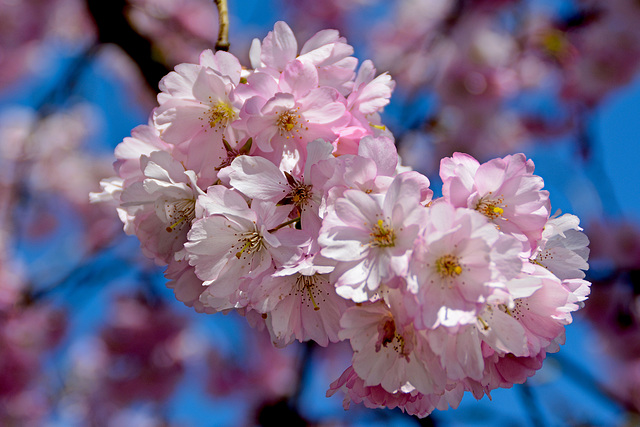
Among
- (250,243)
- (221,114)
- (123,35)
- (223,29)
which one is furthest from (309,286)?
(123,35)

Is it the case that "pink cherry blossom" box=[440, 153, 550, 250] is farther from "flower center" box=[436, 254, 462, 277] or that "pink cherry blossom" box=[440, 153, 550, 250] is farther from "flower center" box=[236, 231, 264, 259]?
"flower center" box=[236, 231, 264, 259]

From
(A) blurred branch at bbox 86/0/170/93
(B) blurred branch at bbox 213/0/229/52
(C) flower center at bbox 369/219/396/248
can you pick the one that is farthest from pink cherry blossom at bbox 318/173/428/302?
(A) blurred branch at bbox 86/0/170/93

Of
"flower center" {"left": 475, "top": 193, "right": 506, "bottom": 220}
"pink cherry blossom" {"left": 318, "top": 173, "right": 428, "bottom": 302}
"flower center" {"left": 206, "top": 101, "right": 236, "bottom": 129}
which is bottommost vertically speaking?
"flower center" {"left": 206, "top": 101, "right": 236, "bottom": 129}

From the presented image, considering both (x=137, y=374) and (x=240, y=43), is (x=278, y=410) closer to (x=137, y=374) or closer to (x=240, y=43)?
(x=137, y=374)

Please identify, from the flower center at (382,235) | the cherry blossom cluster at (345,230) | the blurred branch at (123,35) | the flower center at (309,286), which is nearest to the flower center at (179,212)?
the cherry blossom cluster at (345,230)

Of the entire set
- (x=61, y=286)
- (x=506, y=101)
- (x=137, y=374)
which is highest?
(x=506, y=101)

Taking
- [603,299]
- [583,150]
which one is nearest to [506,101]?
[583,150]

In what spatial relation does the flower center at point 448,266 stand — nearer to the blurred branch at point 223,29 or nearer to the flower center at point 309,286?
the flower center at point 309,286
